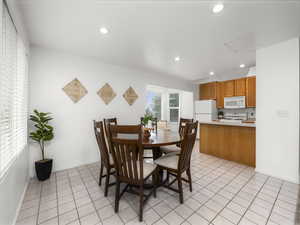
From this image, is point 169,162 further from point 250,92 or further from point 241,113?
→ point 241,113

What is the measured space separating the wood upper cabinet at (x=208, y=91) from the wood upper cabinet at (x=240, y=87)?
0.71m

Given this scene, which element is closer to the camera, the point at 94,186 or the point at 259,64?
the point at 94,186

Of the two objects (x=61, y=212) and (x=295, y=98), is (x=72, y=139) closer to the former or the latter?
(x=61, y=212)

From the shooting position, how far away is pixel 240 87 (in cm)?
440

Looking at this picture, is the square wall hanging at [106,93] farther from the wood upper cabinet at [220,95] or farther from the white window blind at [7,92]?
the wood upper cabinet at [220,95]

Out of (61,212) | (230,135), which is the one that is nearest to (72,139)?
(61,212)

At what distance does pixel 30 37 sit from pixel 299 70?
457 centimetres

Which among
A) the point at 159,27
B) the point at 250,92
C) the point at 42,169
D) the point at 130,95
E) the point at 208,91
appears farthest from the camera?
the point at 208,91

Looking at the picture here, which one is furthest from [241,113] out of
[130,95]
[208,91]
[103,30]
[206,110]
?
[103,30]

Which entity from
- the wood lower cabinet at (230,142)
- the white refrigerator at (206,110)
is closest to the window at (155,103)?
the white refrigerator at (206,110)

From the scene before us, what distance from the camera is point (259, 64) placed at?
8.61ft

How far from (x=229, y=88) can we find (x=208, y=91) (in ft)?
2.51

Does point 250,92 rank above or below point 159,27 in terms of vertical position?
below

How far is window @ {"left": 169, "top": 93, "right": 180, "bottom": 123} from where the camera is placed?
20.0 feet
